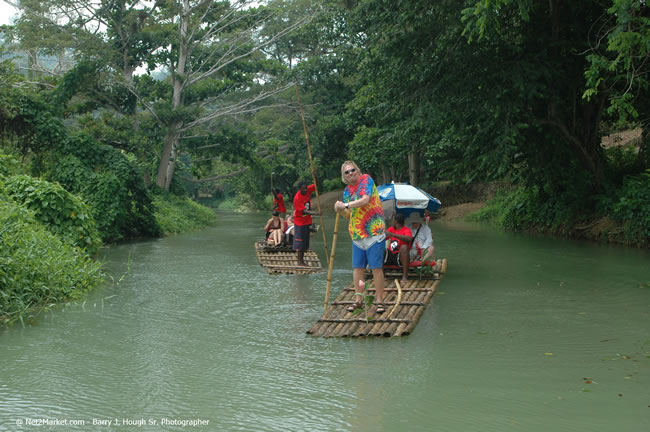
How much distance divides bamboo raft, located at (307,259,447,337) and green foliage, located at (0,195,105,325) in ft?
11.5

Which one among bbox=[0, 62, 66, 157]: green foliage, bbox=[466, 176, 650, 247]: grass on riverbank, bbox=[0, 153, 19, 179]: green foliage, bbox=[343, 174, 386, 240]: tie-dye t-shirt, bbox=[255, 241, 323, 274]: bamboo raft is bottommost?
bbox=[255, 241, 323, 274]: bamboo raft

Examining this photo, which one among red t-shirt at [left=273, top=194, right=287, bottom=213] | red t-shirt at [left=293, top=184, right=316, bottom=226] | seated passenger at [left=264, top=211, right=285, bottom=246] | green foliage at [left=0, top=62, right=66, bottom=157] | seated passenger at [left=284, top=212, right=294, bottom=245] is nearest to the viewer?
red t-shirt at [left=293, top=184, right=316, bottom=226]

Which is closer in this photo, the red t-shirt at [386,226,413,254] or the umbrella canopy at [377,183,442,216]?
the red t-shirt at [386,226,413,254]

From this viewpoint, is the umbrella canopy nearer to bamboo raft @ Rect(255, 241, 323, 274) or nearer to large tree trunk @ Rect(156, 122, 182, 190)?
bamboo raft @ Rect(255, 241, 323, 274)

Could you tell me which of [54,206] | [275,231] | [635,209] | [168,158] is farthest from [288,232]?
[168,158]

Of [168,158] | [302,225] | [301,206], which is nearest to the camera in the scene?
[301,206]

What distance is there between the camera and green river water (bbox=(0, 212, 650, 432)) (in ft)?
15.8

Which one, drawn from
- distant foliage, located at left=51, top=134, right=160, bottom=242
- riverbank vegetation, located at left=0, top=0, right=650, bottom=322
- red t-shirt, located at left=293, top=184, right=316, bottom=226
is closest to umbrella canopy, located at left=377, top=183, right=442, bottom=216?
red t-shirt, located at left=293, top=184, right=316, bottom=226

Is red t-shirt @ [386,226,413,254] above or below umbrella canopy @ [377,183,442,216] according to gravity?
below

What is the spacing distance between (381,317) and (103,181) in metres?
11.8

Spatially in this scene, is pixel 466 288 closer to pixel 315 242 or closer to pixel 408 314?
pixel 408 314

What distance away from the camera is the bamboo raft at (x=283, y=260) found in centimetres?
1255

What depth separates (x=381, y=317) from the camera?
25.6 ft

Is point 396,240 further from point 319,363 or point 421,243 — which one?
point 319,363
